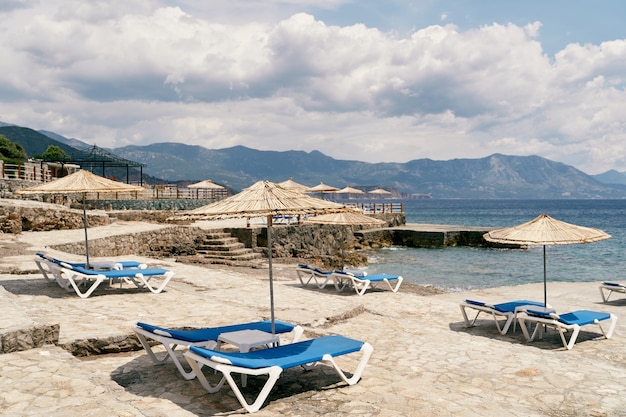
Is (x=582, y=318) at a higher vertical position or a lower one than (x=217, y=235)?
lower

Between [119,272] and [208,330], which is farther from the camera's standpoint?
[119,272]

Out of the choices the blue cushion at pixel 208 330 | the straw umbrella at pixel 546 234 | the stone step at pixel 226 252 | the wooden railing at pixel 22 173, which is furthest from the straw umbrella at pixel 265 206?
the wooden railing at pixel 22 173

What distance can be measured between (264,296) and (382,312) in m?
2.23

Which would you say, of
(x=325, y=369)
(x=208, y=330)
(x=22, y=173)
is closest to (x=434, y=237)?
(x=22, y=173)

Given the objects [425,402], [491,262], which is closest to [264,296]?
[425,402]

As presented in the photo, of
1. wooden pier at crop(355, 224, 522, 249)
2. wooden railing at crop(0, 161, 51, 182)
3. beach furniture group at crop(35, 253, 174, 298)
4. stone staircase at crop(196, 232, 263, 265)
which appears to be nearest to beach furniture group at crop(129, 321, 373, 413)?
beach furniture group at crop(35, 253, 174, 298)

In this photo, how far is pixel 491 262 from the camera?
2734cm

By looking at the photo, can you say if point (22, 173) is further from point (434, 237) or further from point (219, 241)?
point (434, 237)

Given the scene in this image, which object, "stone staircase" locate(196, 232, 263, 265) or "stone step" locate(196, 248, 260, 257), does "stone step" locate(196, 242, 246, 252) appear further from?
"stone step" locate(196, 248, 260, 257)

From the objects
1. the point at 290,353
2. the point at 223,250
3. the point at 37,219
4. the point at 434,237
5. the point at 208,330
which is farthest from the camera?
the point at 434,237

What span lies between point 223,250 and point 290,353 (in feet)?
52.3

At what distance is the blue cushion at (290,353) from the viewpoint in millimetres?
4457

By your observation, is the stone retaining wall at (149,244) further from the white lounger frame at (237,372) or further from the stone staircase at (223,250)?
the white lounger frame at (237,372)

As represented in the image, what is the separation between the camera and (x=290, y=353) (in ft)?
15.9
